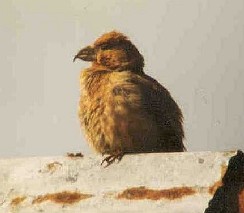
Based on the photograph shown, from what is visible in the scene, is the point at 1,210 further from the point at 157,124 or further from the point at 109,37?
the point at 109,37

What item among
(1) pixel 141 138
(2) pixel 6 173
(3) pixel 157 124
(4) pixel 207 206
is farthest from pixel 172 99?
(4) pixel 207 206

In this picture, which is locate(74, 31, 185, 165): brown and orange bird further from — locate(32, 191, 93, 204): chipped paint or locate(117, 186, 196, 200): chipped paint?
locate(117, 186, 196, 200): chipped paint

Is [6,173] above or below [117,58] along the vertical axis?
below

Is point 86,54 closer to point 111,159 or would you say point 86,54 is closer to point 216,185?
point 111,159

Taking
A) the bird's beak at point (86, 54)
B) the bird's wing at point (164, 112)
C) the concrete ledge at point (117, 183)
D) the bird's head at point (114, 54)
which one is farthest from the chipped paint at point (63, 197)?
the bird's beak at point (86, 54)

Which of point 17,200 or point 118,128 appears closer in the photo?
point 17,200

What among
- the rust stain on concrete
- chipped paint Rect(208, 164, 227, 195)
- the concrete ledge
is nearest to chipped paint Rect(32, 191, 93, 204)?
the concrete ledge

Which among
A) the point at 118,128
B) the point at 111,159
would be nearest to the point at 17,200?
the point at 111,159

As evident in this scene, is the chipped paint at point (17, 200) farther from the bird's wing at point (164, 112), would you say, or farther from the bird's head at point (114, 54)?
the bird's head at point (114, 54)
